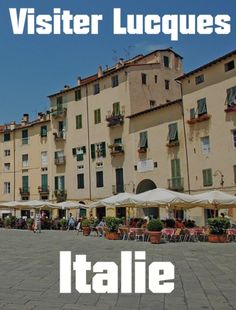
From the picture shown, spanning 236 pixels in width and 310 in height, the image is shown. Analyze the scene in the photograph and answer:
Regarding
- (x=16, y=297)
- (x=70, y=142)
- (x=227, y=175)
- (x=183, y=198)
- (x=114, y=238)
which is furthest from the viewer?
(x=70, y=142)

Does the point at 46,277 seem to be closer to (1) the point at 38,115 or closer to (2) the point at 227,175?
(2) the point at 227,175

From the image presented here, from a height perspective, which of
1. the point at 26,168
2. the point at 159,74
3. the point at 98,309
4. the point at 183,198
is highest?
the point at 159,74

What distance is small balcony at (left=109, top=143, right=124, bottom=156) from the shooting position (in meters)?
40.5

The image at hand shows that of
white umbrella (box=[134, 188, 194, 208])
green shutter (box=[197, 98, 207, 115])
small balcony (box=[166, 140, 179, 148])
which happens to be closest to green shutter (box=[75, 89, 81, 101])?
small balcony (box=[166, 140, 179, 148])

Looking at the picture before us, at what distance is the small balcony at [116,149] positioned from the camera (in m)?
40.5

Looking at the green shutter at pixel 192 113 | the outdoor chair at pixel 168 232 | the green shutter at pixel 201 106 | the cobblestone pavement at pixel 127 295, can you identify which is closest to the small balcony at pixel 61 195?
the green shutter at pixel 192 113

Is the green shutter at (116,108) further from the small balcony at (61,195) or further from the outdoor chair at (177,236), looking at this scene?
the outdoor chair at (177,236)

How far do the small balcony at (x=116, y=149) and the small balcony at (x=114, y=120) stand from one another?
6.47 feet

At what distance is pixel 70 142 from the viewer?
152 ft

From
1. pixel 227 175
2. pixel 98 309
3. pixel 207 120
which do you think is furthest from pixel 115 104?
pixel 98 309

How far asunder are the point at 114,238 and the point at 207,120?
13117mm

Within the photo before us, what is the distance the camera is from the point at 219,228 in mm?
19797

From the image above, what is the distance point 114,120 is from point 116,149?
109 inches

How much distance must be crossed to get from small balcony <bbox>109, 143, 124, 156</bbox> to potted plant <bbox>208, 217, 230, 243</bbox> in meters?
21.2
